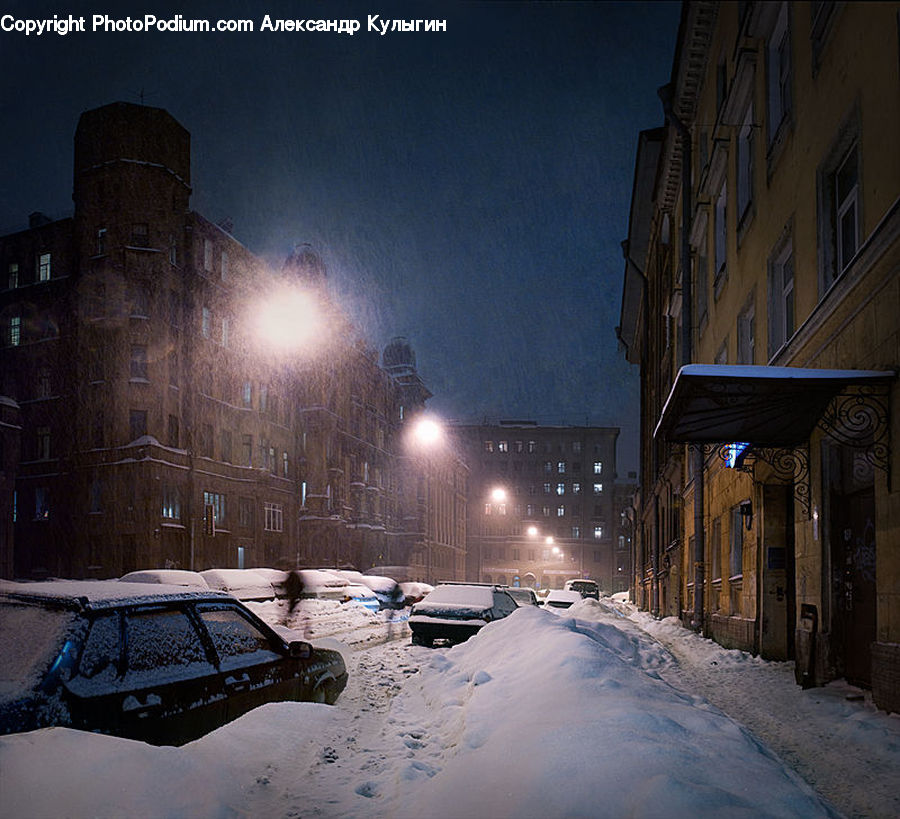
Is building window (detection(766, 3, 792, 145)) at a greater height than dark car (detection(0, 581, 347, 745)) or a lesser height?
greater

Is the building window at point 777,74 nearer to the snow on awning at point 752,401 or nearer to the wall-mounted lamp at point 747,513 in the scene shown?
the snow on awning at point 752,401

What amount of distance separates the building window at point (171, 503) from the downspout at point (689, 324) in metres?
24.0

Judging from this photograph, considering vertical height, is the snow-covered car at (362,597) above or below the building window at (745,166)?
below

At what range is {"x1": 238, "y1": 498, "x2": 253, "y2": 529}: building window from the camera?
42938 millimetres

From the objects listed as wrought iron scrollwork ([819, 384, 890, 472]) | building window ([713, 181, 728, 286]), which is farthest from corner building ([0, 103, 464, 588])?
wrought iron scrollwork ([819, 384, 890, 472])

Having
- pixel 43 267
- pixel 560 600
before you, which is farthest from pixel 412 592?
pixel 43 267

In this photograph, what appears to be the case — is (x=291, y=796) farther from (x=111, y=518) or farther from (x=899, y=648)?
(x=111, y=518)

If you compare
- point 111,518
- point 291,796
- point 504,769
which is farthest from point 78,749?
point 111,518

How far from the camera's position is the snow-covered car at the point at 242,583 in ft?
93.4

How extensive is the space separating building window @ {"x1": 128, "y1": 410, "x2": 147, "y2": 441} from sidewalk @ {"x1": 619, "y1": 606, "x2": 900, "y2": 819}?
1166 inches

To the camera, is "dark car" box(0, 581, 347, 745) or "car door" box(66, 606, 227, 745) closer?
"dark car" box(0, 581, 347, 745)

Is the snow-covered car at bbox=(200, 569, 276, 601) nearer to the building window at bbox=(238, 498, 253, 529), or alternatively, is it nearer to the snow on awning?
the building window at bbox=(238, 498, 253, 529)

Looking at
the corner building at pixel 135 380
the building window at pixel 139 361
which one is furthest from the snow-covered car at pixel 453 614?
the building window at pixel 139 361

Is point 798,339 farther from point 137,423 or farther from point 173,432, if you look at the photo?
point 173,432
